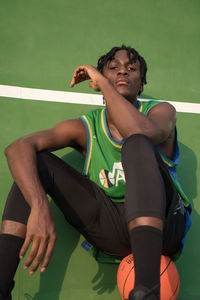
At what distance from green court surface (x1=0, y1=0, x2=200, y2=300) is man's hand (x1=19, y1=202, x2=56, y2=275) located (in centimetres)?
61

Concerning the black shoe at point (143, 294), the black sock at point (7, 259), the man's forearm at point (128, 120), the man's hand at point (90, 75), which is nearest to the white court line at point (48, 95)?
the man's hand at point (90, 75)

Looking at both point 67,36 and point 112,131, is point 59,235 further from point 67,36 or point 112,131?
point 67,36

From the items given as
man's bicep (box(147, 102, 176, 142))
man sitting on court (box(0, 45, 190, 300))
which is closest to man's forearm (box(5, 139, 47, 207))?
man sitting on court (box(0, 45, 190, 300))

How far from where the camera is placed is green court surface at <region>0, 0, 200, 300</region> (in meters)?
1.98

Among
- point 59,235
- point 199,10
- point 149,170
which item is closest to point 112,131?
point 59,235

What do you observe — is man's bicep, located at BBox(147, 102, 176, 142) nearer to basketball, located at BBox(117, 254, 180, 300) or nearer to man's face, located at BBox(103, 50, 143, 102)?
man's face, located at BBox(103, 50, 143, 102)

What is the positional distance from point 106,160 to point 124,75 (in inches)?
22.0

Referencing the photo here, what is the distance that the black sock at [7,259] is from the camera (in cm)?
145

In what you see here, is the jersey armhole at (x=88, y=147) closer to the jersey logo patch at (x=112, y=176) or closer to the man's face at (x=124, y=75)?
the jersey logo patch at (x=112, y=176)

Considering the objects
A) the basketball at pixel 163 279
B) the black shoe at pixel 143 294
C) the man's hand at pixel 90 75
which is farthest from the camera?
the man's hand at pixel 90 75

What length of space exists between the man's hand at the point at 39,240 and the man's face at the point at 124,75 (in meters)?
0.98

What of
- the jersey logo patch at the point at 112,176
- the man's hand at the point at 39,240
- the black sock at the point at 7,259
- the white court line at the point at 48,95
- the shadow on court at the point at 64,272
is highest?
the white court line at the point at 48,95

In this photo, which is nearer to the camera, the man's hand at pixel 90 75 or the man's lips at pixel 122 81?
the man's hand at pixel 90 75

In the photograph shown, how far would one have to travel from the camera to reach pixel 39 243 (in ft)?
4.41
